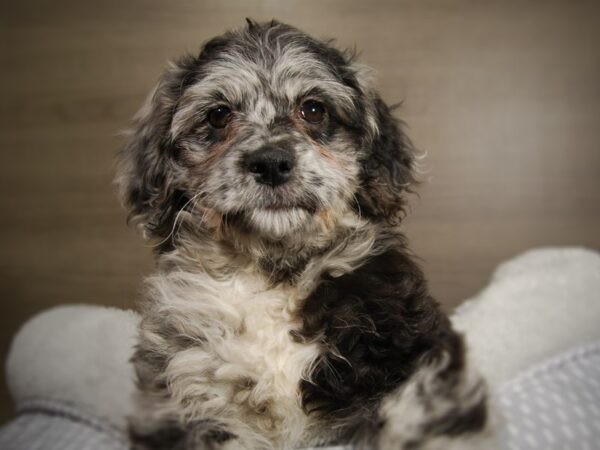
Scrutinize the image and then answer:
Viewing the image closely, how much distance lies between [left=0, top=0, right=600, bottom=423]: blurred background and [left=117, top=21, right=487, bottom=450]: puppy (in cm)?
51

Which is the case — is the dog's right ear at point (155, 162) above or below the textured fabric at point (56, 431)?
above

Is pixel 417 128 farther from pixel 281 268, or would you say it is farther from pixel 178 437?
pixel 178 437

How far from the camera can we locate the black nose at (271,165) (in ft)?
4.50

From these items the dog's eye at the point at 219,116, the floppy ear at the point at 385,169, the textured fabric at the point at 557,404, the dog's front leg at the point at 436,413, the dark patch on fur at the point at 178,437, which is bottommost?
the textured fabric at the point at 557,404

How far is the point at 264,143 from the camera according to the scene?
1418 mm

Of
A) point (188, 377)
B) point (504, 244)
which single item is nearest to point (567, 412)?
point (188, 377)

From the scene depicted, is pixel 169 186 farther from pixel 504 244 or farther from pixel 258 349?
pixel 504 244

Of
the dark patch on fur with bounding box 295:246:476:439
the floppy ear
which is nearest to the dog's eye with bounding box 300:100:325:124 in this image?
the floppy ear

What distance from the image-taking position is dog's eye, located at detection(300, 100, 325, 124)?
1.62 m

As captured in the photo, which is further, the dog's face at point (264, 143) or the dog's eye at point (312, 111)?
the dog's eye at point (312, 111)

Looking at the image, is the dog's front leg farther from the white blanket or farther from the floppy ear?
the white blanket

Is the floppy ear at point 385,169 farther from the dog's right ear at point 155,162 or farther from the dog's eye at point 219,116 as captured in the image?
the dog's right ear at point 155,162

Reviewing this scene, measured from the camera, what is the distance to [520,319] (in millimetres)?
2070

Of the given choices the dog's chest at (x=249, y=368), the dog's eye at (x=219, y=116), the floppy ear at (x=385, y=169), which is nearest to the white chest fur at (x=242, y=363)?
the dog's chest at (x=249, y=368)
